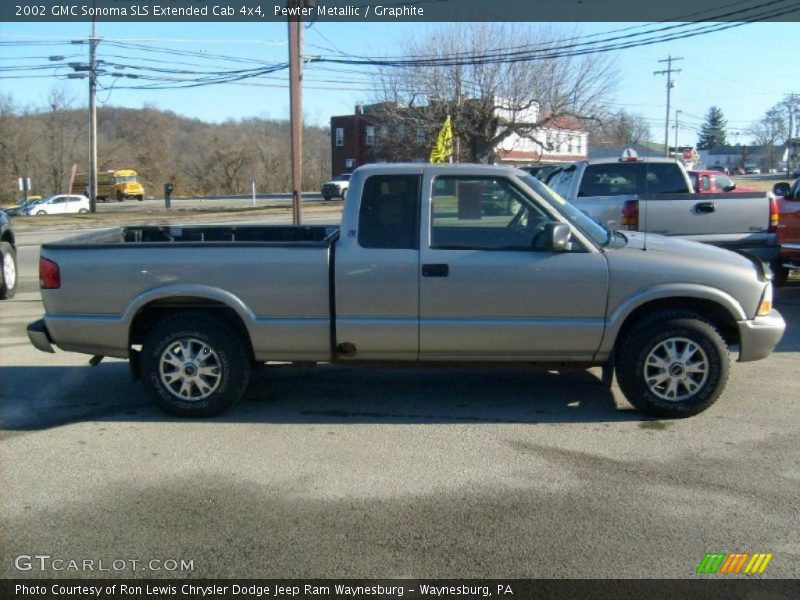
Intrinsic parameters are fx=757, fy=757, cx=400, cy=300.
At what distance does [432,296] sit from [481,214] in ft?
2.42

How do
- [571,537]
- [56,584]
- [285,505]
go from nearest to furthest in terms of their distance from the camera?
[56,584]
[571,537]
[285,505]

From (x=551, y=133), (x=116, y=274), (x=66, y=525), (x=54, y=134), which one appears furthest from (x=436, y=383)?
(x=54, y=134)

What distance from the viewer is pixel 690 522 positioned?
402cm

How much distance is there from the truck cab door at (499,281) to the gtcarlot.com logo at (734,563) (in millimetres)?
2134

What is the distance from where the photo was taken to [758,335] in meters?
5.59

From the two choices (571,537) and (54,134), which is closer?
(571,537)

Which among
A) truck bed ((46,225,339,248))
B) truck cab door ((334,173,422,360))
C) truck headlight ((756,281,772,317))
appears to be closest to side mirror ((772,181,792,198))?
truck headlight ((756,281,772,317))

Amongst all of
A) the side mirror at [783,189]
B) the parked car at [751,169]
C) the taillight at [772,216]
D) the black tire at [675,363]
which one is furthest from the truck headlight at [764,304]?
the parked car at [751,169]

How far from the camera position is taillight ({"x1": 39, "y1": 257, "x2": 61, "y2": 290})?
18.6ft

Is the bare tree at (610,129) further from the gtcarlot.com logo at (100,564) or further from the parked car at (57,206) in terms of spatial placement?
the gtcarlot.com logo at (100,564)

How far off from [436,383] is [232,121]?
115 metres

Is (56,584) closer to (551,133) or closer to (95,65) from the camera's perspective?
(95,65)

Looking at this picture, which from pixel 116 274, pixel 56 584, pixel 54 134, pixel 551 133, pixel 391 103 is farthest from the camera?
pixel 54 134

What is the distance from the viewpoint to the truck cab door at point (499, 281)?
5.49 m
